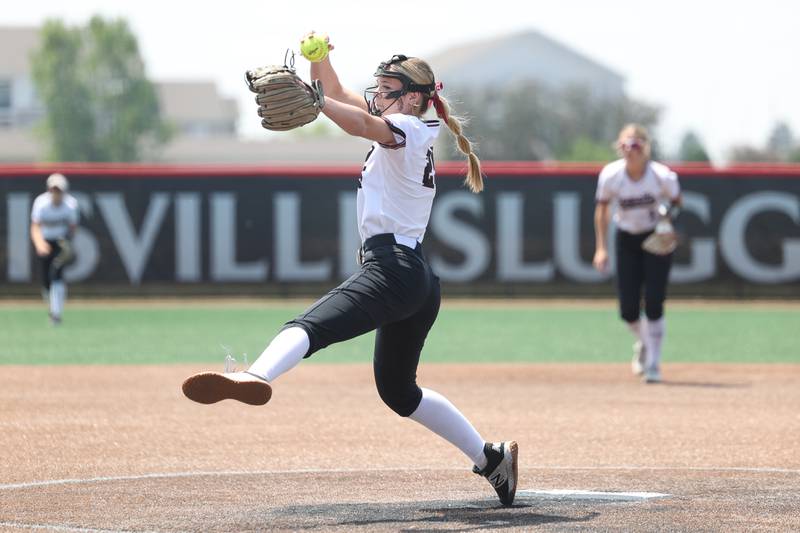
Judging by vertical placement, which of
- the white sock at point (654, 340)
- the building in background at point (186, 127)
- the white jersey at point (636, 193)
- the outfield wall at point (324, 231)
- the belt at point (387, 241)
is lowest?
the building in background at point (186, 127)

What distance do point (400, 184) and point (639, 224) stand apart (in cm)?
638

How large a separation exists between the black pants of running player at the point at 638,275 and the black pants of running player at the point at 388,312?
20.4 feet

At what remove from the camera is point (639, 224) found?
1230 centimetres

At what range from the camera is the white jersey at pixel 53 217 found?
19.1 metres

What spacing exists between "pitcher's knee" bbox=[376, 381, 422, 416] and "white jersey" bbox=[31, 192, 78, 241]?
13456mm

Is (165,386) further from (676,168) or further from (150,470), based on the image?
(676,168)

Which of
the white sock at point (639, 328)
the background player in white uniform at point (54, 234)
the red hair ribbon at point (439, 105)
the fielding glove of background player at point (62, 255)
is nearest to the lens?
the red hair ribbon at point (439, 105)

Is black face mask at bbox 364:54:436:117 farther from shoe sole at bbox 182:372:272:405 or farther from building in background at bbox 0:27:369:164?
building in background at bbox 0:27:369:164

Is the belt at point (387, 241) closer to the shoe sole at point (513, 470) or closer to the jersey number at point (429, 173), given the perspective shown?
the jersey number at point (429, 173)

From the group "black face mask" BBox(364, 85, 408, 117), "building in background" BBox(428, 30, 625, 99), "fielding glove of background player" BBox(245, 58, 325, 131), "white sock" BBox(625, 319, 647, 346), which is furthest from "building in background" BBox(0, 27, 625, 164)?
"fielding glove of background player" BBox(245, 58, 325, 131)

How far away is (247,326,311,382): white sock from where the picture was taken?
18.6 feet

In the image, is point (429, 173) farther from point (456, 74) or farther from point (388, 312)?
point (456, 74)

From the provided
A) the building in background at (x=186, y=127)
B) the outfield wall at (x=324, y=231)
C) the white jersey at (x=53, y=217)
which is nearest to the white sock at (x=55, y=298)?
the white jersey at (x=53, y=217)

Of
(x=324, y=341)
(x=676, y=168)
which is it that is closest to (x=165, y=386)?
(x=324, y=341)
